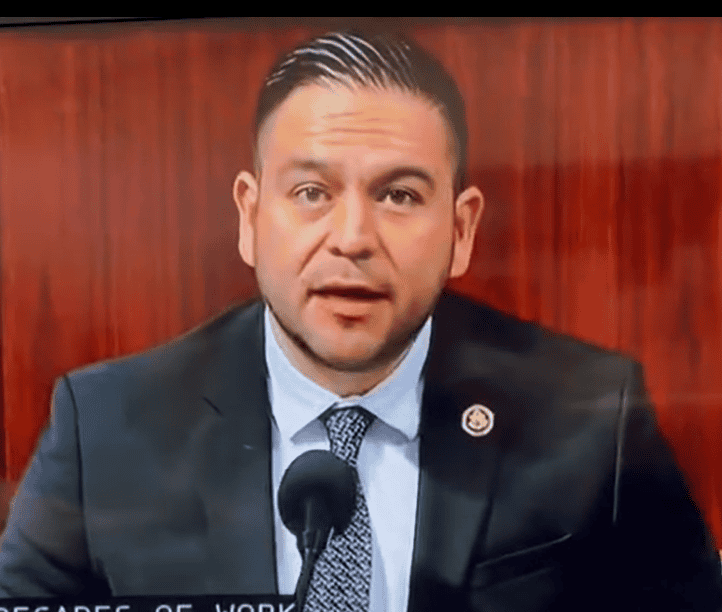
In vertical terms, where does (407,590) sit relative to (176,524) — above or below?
below

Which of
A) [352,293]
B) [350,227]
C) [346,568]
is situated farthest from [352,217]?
[346,568]

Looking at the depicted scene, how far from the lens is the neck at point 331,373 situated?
86.2 inches

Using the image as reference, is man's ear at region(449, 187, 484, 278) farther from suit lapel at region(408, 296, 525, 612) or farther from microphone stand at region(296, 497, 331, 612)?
microphone stand at region(296, 497, 331, 612)

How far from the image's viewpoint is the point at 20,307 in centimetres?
217

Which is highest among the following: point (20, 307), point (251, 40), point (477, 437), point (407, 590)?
point (251, 40)

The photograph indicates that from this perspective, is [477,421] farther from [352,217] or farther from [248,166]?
[248,166]

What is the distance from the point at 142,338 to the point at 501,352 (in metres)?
0.71

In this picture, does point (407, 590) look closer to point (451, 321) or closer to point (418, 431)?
point (418, 431)

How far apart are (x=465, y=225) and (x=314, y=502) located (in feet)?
1.99

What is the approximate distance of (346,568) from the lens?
214 centimetres

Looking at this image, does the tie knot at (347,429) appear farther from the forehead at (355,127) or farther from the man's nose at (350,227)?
the forehead at (355,127)

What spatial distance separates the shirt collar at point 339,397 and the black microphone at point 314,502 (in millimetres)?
96

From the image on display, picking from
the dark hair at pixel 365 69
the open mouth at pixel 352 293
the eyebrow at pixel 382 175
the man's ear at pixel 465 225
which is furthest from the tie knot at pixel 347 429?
the dark hair at pixel 365 69
